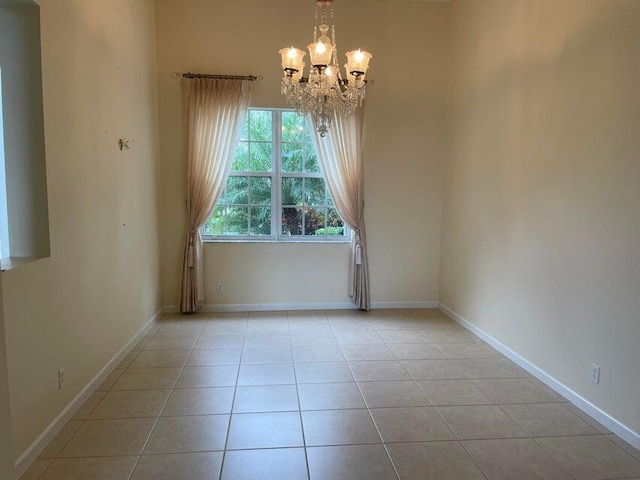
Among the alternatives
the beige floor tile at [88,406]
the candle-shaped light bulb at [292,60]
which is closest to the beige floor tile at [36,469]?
the beige floor tile at [88,406]

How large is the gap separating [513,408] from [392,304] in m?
2.44

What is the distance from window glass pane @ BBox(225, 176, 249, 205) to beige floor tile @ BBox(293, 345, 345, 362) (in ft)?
6.30

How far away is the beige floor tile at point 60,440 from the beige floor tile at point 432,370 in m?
2.27

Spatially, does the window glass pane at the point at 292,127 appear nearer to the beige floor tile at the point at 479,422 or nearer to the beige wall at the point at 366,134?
the beige wall at the point at 366,134

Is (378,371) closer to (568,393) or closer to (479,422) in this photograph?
(479,422)

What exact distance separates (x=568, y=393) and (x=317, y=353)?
1887 millimetres

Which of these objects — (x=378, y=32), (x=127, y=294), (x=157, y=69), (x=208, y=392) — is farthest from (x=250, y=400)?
(x=378, y=32)

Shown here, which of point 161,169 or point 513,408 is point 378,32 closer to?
point 161,169

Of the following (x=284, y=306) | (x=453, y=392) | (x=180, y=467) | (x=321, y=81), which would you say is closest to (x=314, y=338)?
(x=284, y=306)

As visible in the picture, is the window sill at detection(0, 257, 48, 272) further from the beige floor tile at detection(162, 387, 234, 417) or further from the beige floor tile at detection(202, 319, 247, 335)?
the beige floor tile at detection(202, 319, 247, 335)

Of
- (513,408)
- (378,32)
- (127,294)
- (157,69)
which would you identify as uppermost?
(378,32)

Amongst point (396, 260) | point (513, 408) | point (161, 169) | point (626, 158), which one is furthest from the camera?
point (396, 260)

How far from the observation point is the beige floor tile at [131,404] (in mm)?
2670

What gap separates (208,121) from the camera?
4609 millimetres
